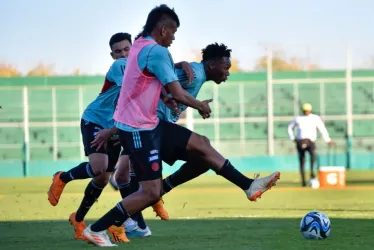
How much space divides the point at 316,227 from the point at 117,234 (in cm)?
213

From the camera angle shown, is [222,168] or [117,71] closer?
[222,168]

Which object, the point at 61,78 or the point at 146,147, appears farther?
the point at 61,78

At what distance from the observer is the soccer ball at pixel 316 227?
11.7 meters

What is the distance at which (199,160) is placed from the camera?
36.3ft

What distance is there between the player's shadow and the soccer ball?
0.12 meters

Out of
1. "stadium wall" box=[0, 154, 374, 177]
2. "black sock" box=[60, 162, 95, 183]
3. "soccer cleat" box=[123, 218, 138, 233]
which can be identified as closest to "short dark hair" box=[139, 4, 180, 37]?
"black sock" box=[60, 162, 95, 183]

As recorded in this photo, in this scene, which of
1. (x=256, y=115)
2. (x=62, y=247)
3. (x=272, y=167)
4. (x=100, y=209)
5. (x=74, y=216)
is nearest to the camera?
(x=62, y=247)

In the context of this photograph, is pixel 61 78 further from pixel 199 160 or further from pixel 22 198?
pixel 199 160

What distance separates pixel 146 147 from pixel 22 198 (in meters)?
14.3

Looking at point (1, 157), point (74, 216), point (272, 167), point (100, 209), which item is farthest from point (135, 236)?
point (1, 157)

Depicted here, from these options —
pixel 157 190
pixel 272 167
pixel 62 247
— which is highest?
pixel 157 190

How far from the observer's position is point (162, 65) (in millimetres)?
10289

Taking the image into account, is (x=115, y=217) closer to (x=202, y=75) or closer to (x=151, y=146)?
(x=151, y=146)

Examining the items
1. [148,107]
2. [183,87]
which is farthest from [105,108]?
[148,107]
